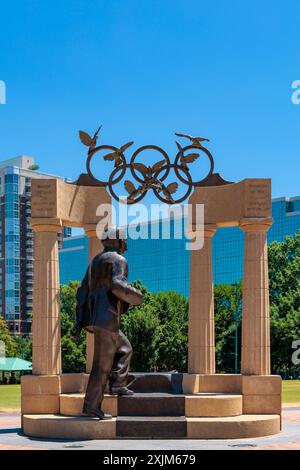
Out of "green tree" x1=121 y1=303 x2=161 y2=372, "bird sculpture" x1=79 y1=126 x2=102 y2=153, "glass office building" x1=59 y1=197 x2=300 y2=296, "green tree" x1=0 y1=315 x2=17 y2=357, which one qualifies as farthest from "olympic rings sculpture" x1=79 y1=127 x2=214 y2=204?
"glass office building" x1=59 y1=197 x2=300 y2=296

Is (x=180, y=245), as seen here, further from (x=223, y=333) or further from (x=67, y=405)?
(x=67, y=405)

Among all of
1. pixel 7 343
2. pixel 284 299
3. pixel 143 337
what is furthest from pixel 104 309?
pixel 7 343

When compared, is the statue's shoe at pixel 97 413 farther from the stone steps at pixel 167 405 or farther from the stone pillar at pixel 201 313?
the stone pillar at pixel 201 313

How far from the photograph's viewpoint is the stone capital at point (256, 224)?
2294 centimetres

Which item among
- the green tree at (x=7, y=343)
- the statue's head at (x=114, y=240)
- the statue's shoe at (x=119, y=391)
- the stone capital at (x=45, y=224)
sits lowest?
the green tree at (x=7, y=343)

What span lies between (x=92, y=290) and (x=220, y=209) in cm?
610

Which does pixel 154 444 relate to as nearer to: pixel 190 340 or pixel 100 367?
pixel 100 367

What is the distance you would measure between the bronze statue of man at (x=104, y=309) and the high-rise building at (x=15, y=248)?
13254 centimetres

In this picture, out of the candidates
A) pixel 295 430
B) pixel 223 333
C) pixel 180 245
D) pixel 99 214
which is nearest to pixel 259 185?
pixel 99 214

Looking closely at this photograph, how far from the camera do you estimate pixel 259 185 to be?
75.7 feet

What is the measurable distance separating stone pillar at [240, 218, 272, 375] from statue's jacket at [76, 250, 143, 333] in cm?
418

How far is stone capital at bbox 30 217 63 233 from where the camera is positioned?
23.1 m

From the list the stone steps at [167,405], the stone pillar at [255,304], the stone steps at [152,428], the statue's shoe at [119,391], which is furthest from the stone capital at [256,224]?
the statue's shoe at [119,391]
